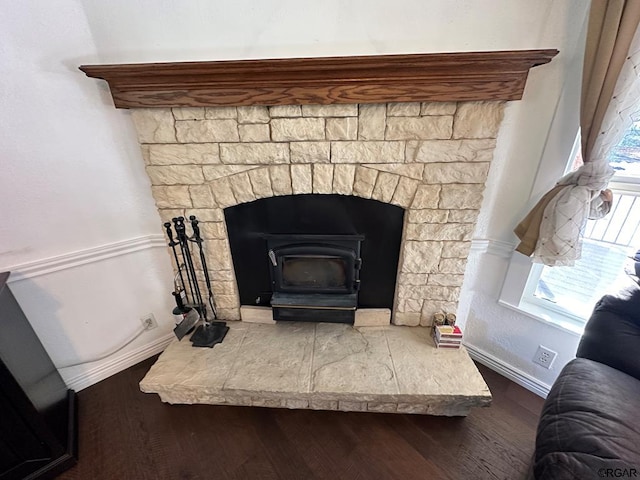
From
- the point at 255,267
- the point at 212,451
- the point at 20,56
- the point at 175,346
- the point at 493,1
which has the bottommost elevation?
the point at 212,451

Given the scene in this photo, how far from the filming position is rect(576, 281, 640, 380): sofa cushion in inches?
41.9

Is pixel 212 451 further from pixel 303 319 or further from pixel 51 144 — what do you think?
pixel 51 144

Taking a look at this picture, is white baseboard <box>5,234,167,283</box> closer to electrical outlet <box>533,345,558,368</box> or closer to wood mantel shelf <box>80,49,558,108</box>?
wood mantel shelf <box>80,49,558,108</box>

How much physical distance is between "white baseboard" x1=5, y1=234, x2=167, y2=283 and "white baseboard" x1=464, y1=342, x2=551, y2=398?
216cm

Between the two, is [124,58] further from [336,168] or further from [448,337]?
[448,337]

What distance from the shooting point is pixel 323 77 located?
1.19 meters

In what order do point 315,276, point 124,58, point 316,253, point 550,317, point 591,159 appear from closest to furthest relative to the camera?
point 591,159, point 124,58, point 550,317, point 316,253, point 315,276

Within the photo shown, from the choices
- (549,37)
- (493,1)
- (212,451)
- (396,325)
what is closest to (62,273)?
(212,451)

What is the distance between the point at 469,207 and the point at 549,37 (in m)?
0.78

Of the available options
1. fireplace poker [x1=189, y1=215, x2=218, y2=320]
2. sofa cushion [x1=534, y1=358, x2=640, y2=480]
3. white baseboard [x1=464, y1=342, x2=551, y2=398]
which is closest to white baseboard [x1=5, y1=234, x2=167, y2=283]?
fireplace poker [x1=189, y1=215, x2=218, y2=320]

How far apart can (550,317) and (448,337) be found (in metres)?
0.56

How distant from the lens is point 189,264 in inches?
63.1

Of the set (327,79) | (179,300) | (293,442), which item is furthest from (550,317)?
(179,300)

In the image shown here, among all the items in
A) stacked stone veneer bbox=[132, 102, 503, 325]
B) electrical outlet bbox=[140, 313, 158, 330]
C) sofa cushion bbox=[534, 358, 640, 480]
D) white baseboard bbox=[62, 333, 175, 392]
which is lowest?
white baseboard bbox=[62, 333, 175, 392]
